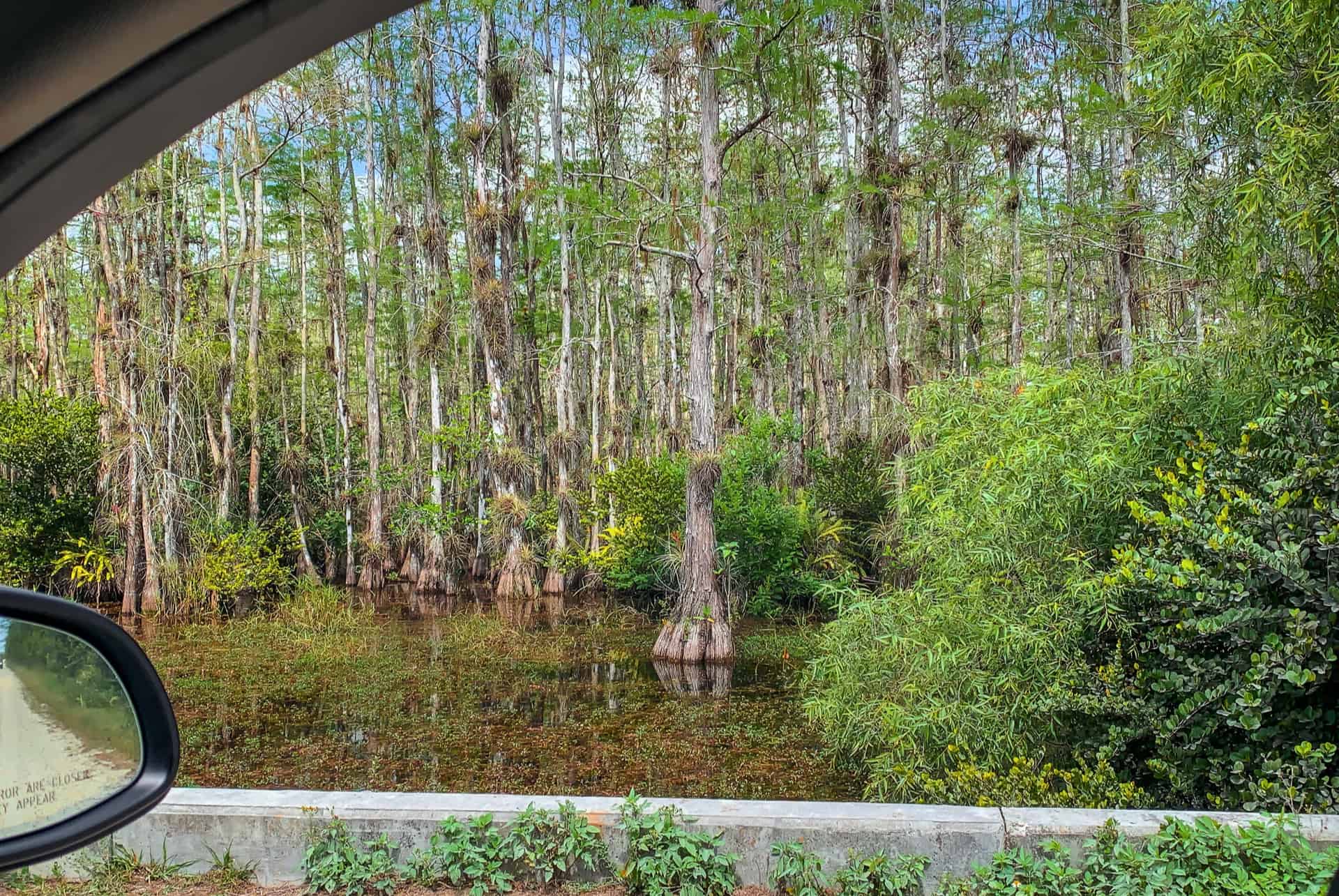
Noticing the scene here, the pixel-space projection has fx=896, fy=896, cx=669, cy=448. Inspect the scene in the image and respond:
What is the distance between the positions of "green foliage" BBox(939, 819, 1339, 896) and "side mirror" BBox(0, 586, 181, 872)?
3048 millimetres

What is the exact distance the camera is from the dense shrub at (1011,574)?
513 cm

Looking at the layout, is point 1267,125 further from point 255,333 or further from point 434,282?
point 434,282

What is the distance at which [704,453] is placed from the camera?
1131 centimetres

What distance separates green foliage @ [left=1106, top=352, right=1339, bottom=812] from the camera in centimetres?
402

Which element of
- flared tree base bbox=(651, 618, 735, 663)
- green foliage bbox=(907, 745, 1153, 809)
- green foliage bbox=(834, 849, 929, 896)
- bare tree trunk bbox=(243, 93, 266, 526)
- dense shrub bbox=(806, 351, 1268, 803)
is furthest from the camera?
bare tree trunk bbox=(243, 93, 266, 526)

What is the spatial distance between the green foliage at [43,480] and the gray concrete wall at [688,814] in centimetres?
1127

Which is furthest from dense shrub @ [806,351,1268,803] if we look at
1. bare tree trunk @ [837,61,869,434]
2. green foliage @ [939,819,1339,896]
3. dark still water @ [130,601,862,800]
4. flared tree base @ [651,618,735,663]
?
bare tree trunk @ [837,61,869,434]

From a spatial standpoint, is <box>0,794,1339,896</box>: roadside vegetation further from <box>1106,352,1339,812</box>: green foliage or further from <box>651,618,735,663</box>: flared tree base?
<box>651,618,735,663</box>: flared tree base

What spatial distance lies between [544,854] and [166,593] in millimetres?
11388

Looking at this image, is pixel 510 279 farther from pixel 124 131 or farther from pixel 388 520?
pixel 124 131

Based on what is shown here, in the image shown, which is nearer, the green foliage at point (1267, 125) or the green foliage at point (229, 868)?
the green foliage at point (229, 868)

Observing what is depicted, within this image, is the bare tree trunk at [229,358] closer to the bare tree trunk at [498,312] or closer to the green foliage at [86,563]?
the green foliage at [86,563]

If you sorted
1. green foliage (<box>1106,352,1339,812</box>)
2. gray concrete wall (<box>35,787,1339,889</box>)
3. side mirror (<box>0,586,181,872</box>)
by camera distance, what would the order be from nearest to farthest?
side mirror (<box>0,586,181,872</box>) < gray concrete wall (<box>35,787,1339,889</box>) < green foliage (<box>1106,352,1339,812</box>)

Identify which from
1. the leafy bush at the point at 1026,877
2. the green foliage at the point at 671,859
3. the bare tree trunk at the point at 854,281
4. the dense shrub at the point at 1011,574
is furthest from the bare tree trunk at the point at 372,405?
the leafy bush at the point at 1026,877
